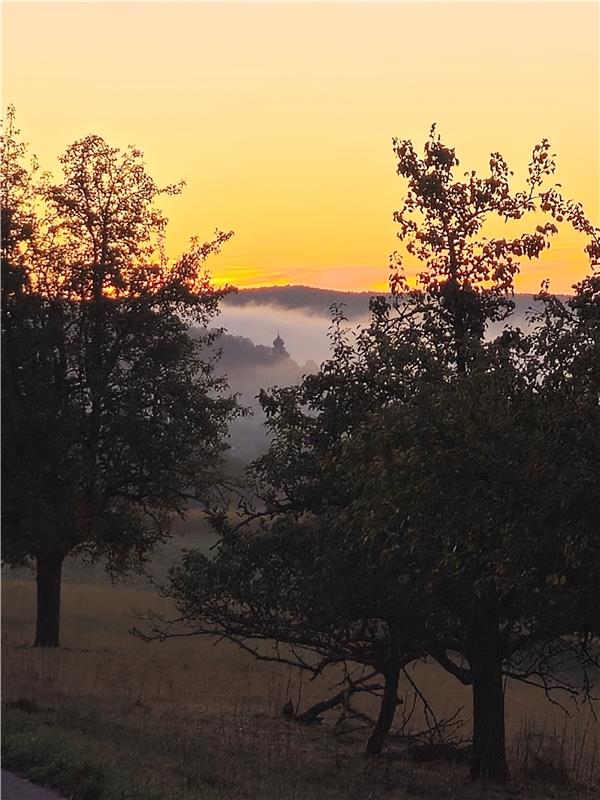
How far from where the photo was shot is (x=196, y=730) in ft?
74.7

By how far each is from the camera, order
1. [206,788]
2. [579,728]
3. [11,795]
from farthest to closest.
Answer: [579,728] → [206,788] → [11,795]

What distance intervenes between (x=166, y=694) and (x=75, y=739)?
42.5 feet

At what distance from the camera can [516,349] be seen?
57.7 ft

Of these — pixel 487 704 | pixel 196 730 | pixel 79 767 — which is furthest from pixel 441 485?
pixel 196 730

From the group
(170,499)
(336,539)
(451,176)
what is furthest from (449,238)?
(170,499)

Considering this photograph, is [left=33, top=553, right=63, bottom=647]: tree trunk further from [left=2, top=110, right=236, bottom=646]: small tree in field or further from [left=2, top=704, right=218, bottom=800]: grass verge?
[left=2, top=704, right=218, bottom=800]: grass verge

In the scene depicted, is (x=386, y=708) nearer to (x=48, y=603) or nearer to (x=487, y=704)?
(x=487, y=704)

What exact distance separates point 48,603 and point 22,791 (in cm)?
2156

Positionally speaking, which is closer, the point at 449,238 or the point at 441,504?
the point at 441,504

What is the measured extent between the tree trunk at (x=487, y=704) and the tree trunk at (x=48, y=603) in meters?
16.4

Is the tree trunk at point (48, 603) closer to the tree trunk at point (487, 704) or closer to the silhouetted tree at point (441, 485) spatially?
the silhouetted tree at point (441, 485)

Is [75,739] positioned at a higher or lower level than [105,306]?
lower

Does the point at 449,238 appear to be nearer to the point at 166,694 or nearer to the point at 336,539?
the point at 336,539

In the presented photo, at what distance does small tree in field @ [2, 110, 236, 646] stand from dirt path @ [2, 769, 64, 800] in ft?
30.5
